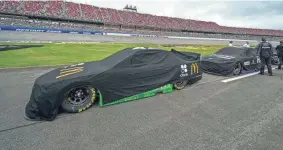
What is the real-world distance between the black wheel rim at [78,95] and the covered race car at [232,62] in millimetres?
5883

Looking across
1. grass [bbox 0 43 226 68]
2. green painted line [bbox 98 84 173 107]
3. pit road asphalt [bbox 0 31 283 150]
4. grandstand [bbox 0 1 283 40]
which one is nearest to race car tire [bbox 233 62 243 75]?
pit road asphalt [bbox 0 31 283 150]

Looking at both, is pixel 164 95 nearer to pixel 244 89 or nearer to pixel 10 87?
pixel 244 89

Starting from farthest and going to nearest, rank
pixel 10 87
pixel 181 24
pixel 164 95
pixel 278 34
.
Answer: pixel 278 34
pixel 181 24
pixel 10 87
pixel 164 95

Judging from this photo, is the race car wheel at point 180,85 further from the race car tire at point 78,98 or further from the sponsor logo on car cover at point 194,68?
the race car tire at point 78,98

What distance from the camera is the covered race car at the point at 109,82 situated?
3373 mm

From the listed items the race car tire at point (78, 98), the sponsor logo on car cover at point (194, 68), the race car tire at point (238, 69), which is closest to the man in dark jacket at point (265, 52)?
the race car tire at point (238, 69)

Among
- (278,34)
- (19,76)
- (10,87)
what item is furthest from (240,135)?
(278,34)

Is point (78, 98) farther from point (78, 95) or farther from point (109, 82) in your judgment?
point (109, 82)

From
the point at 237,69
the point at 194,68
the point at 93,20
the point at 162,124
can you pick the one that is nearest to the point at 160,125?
the point at 162,124

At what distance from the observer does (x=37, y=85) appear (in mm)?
3484

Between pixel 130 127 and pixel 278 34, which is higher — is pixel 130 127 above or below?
below

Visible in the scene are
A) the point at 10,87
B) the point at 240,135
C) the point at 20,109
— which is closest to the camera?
the point at 240,135

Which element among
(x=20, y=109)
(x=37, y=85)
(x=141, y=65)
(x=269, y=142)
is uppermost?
(x=141, y=65)

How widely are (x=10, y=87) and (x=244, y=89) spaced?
766 cm
